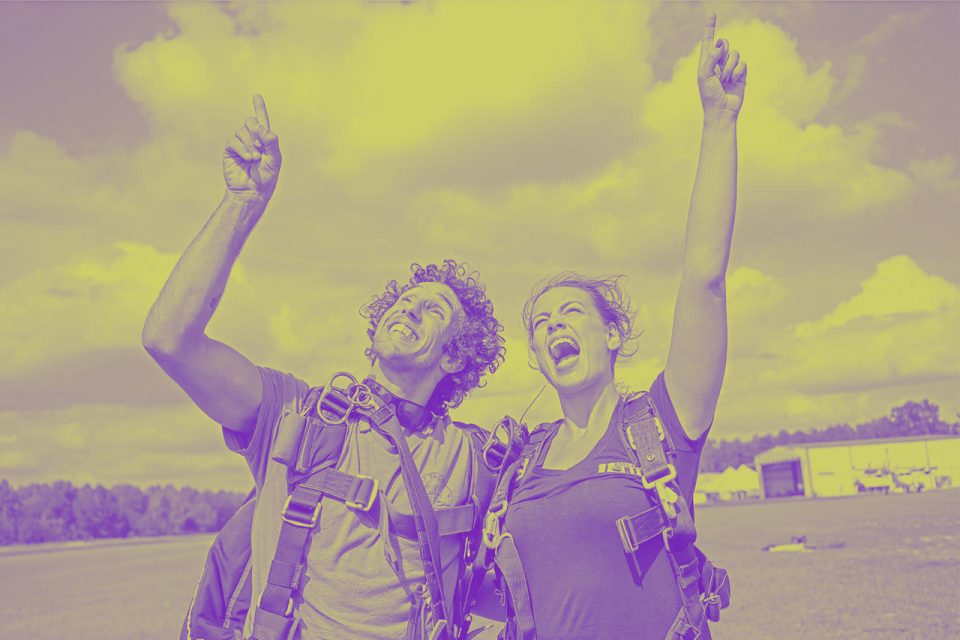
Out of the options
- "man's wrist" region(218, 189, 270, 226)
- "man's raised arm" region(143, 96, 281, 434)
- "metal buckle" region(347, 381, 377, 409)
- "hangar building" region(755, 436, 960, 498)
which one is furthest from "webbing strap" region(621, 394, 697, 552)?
"hangar building" region(755, 436, 960, 498)

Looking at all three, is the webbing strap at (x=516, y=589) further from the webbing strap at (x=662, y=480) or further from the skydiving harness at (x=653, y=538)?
the webbing strap at (x=662, y=480)

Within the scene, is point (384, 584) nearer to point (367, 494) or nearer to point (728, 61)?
point (367, 494)

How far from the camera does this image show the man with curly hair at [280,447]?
408 centimetres

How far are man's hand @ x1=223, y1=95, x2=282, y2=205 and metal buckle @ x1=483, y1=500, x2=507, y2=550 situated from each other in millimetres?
1858

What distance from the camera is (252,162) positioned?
4.18 meters

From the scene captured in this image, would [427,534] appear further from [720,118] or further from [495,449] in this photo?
[720,118]

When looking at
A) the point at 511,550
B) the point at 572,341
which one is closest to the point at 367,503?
the point at 511,550

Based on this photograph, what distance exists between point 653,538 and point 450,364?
182cm

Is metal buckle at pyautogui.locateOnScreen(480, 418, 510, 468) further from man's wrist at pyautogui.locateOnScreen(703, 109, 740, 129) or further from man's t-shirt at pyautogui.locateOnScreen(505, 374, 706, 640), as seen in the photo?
man's wrist at pyautogui.locateOnScreen(703, 109, 740, 129)

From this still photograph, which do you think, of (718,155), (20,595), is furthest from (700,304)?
(20,595)

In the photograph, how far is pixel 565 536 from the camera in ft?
13.4

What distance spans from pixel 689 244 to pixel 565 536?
Answer: 146cm

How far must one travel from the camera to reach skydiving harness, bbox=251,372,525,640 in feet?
13.9

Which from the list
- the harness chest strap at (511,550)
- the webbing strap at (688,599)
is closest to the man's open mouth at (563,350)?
the harness chest strap at (511,550)
